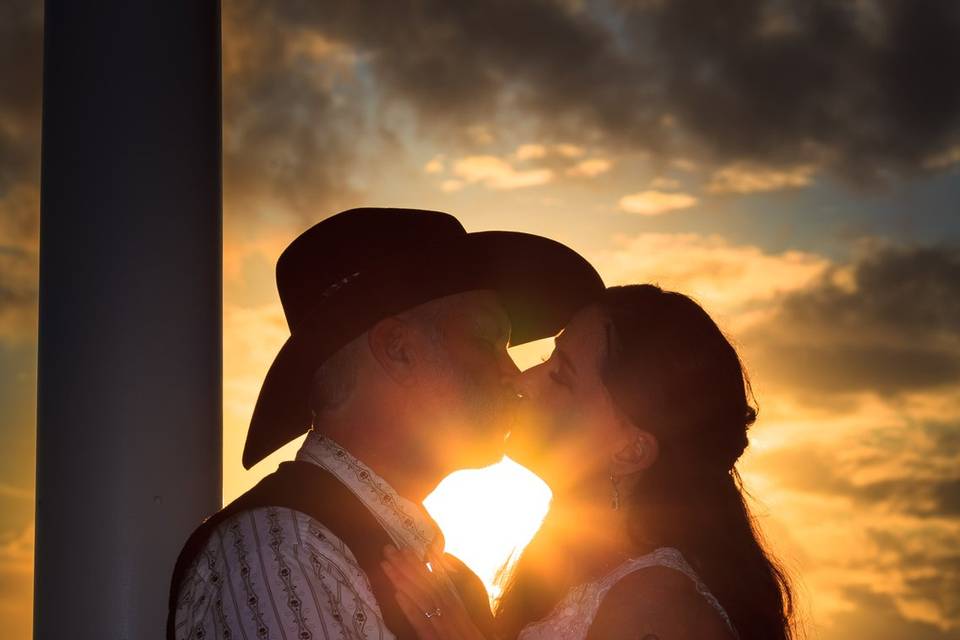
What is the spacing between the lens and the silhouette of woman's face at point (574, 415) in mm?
4430

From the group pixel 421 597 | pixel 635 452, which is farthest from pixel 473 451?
pixel 635 452

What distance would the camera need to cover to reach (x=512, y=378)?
3688 mm

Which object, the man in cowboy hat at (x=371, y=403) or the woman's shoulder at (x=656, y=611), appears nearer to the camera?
the man in cowboy hat at (x=371, y=403)

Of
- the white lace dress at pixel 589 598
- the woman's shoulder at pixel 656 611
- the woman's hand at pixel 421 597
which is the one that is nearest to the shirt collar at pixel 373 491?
the woman's hand at pixel 421 597

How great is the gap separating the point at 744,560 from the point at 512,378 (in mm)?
1320

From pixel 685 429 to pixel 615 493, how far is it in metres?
0.41

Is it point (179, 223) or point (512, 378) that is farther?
point (179, 223)

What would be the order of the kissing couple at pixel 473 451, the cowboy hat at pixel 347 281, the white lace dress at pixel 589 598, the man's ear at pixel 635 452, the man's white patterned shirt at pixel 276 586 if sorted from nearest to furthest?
the man's white patterned shirt at pixel 276 586
the kissing couple at pixel 473 451
the cowboy hat at pixel 347 281
the white lace dress at pixel 589 598
the man's ear at pixel 635 452

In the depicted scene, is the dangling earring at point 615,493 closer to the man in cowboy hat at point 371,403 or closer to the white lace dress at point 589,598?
the white lace dress at point 589,598

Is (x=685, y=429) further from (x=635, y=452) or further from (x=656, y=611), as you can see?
(x=656, y=611)

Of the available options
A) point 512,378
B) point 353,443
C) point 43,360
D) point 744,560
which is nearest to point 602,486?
point 744,560

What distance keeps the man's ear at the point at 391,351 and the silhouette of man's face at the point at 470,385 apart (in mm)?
89

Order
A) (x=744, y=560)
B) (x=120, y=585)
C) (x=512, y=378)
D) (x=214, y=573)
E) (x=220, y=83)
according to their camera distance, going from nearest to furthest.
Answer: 1. (x=214, y=573)
2. (x=512, y=378)
3. (x=120, y=585)
4. (x=744, y=560)
5. (x=220, y=83)

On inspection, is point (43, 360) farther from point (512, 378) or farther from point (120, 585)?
point (512, 378)
